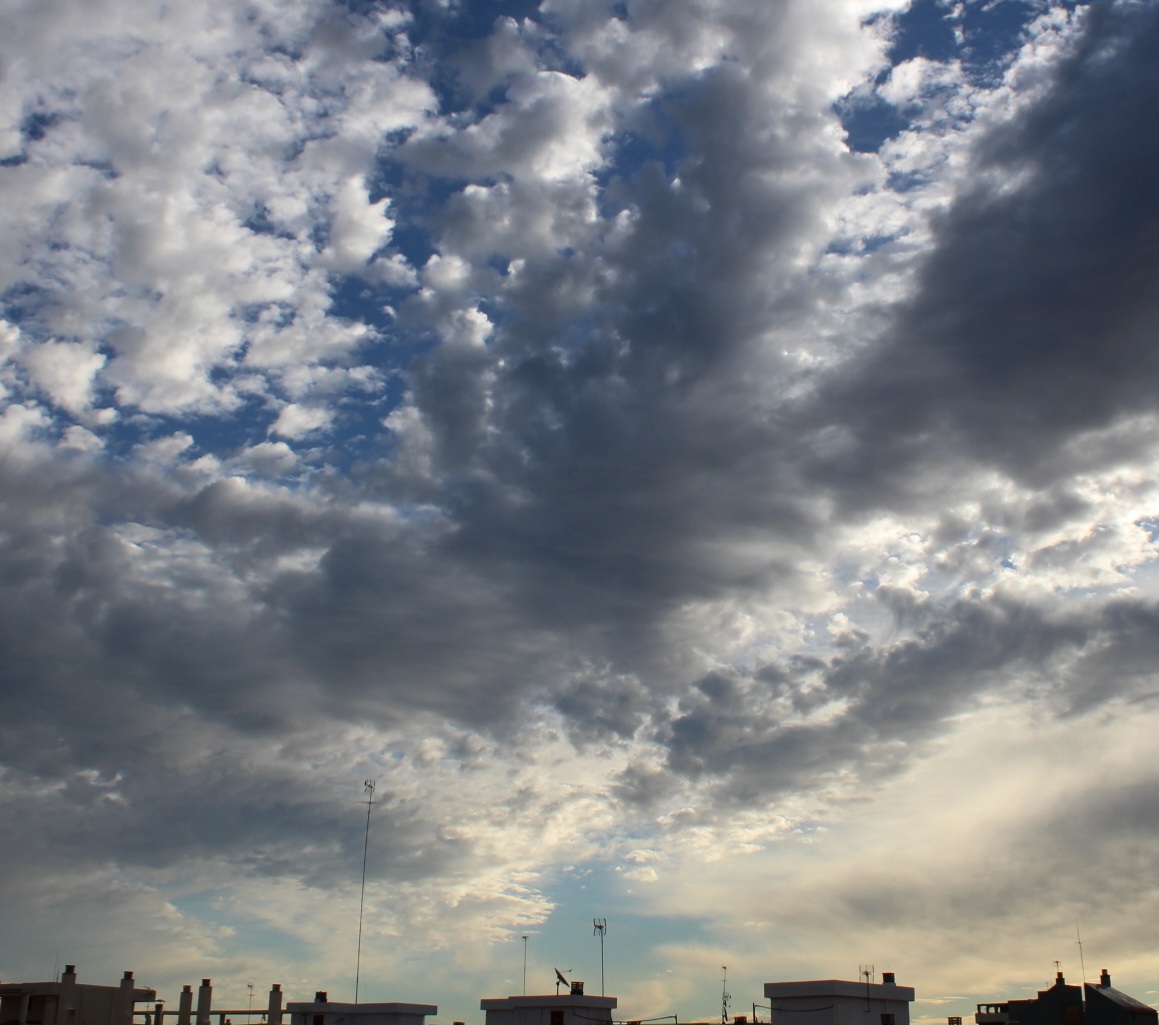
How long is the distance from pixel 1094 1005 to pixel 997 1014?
8647mm

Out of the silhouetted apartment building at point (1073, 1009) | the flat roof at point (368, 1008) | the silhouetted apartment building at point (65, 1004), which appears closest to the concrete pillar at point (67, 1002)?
the silhouetted apartment building at point (65, 1004)

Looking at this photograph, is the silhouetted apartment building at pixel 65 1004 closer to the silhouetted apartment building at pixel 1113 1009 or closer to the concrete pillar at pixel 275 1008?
the concrete pillar at pixel 275 1008

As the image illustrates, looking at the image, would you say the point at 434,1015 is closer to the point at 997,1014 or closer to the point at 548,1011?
the point at 548,1011

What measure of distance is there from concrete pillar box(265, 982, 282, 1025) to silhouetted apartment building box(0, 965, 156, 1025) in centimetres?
1126

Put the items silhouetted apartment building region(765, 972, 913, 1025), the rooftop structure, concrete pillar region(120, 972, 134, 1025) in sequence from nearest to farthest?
silhouetted apartment building region(765, 972, 913, 1025) < the rooftop structure < concrete pillar region(120, 972, 134, 1025)

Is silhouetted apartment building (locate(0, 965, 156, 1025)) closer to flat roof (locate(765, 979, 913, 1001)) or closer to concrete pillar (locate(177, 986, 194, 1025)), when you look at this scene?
concrete pillar (locate(177, 986, 194, 1025))

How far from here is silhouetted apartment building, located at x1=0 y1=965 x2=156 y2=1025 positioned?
8488 cm

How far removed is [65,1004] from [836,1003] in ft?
185

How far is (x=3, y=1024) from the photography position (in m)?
83.8

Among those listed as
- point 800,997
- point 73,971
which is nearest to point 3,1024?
point 73,971

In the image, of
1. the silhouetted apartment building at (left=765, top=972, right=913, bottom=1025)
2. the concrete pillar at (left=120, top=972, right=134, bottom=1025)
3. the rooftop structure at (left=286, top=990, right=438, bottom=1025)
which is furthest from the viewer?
the concrete pillar at (left=120, top=972, right=134, bottom=1025)

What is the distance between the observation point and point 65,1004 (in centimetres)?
8594

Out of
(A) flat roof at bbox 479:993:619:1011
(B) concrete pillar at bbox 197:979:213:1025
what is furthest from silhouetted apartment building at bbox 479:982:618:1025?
(B) concrete pillar at bbox 197:979:213:1025

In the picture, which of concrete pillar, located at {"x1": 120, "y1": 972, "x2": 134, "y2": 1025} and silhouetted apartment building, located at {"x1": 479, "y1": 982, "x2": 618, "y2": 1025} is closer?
silhouetted apartment building, located at {"x1": 479, "y1": 982, "x2": 618, "y2": 1025}
